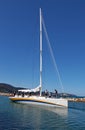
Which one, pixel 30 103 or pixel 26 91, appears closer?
pixel 30 103

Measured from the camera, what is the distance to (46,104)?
4853cm

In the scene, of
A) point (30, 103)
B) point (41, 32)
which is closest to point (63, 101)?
point (30, 103)

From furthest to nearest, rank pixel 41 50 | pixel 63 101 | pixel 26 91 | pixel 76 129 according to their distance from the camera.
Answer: pixel 26 91, pixel 41 50, pixel 63 101, pixel 76 129

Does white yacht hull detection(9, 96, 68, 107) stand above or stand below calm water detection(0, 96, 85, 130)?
above

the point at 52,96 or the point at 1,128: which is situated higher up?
the point at 52,96

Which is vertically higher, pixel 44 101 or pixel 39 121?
pixel 44 101

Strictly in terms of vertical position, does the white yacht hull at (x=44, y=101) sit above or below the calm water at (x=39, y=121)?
above

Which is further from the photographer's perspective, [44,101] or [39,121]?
[44,101]

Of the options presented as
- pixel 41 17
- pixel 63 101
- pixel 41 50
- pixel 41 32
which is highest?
pixel 41 17

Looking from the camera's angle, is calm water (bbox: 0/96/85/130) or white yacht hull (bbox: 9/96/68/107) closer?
calm water (bbox: 0/96/85/130)

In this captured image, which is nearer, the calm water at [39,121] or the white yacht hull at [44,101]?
the calm water at [39,121]

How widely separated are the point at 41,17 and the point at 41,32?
3.95 m

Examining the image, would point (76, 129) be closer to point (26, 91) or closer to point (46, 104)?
point (46, 104)

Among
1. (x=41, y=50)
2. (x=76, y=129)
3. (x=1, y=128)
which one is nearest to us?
(x=1, y=128)
